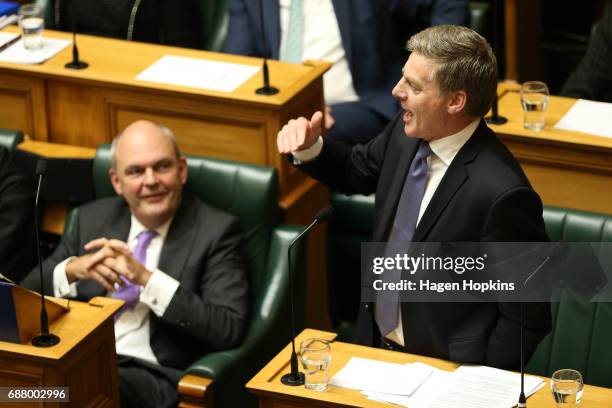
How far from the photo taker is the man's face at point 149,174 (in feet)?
12.8

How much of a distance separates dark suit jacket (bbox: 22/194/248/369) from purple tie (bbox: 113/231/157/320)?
6 cm

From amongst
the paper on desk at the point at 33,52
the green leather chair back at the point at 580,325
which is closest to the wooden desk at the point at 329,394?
the green leather chair back at the point at 580,325

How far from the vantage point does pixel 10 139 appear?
4363mm

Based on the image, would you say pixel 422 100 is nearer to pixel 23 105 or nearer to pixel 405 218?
pixel 405 218

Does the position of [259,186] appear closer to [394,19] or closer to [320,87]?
[320,87]

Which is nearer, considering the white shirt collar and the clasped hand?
the white shirt collar

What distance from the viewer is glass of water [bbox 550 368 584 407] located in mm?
2807

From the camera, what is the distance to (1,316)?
10.4ft

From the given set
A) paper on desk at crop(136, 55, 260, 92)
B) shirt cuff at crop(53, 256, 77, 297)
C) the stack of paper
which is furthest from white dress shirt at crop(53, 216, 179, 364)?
the stack of paper

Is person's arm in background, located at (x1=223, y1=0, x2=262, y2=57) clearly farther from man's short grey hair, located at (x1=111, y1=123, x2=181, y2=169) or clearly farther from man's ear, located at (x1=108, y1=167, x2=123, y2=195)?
man's ear, located at (x1=108, y1=167, x2=123, y2=195)

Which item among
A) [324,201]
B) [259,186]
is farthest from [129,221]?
[324,201]

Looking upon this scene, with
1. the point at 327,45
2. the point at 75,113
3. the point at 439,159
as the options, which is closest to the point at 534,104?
the point at 439,159

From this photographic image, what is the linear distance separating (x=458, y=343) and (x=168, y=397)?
41.3 inches

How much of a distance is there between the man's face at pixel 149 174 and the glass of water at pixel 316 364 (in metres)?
1.11
